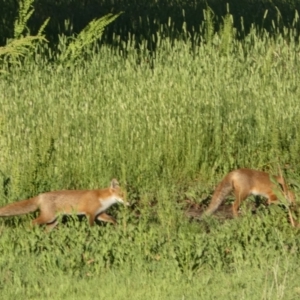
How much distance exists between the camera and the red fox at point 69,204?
1007 cm

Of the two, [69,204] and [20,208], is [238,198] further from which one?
[20,208]

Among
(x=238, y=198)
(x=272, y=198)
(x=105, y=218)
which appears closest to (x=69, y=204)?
(x=105, y=218)

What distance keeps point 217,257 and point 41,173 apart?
294 cm

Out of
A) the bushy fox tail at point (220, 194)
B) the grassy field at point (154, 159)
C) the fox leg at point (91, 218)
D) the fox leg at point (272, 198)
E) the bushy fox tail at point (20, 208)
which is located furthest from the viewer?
the fox leg at point (272, 198)

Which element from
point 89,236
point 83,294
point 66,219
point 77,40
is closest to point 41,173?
point 66,219

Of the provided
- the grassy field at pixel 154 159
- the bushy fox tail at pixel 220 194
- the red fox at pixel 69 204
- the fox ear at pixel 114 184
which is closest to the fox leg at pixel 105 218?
the red fox at pixel 69 204

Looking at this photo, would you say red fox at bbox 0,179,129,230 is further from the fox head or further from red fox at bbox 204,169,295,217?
red fox at bbox 204,169,295,217

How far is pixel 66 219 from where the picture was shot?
10.6 metres

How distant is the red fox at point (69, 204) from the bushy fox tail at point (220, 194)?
2.96 feet

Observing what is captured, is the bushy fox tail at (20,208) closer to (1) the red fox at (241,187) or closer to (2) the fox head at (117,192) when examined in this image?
(2) the fox head at (117,192)

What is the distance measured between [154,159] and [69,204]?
179cm

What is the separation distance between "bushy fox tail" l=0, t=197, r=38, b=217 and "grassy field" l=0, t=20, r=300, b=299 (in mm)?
147

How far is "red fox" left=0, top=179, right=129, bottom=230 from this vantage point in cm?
1007

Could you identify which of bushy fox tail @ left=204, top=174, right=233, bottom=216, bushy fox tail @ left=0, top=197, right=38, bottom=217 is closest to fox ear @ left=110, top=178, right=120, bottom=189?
bushy fox tail @ left=0, top=197, right=38, bottom=217
